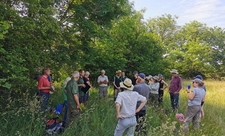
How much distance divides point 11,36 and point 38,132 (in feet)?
8.89

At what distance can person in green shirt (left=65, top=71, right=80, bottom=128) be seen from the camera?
5.80m

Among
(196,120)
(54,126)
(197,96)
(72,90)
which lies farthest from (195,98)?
(54,126)

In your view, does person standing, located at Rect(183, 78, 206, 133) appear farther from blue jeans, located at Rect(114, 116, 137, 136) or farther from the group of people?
blue jeans, located at Rect(114, 116, 137, 136)

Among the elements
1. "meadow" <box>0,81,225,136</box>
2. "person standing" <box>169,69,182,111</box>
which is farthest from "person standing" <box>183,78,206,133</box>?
"person standing" <box>169,69,182,111</box>

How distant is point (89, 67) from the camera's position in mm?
18250

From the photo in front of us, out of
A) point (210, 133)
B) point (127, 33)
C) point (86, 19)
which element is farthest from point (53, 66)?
point (127, 33)

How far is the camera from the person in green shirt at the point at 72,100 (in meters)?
5.80

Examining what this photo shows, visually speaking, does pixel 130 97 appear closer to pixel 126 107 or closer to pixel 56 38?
pixel 126 107

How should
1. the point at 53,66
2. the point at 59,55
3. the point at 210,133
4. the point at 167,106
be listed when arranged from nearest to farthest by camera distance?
the point at 210,133 < the point at 59,55 < the point at 53,66 < the point at 167,106

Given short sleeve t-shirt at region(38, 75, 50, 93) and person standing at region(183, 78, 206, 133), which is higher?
short sleeve t-shirt at region(38, 75, 50, 93)

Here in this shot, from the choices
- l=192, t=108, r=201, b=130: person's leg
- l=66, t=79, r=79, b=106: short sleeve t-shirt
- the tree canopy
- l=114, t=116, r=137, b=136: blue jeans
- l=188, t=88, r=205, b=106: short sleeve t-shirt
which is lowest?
l=192, t=108, r=201, b=130: person's leg

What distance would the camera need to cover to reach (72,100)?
593cm

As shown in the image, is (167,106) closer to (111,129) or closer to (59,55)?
(111,129)

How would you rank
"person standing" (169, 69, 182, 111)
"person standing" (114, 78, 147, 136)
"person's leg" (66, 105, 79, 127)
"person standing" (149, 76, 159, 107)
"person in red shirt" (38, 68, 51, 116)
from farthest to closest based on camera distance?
"person standing" (149, 76, 159, 107) < "person standing" (169, 69, 182, 111) < "person in red shirt" (38, 68, 51, 116) < "person's leg" (66, 105, 79, 127) < "person standing" (114, 78, 147, 136)
